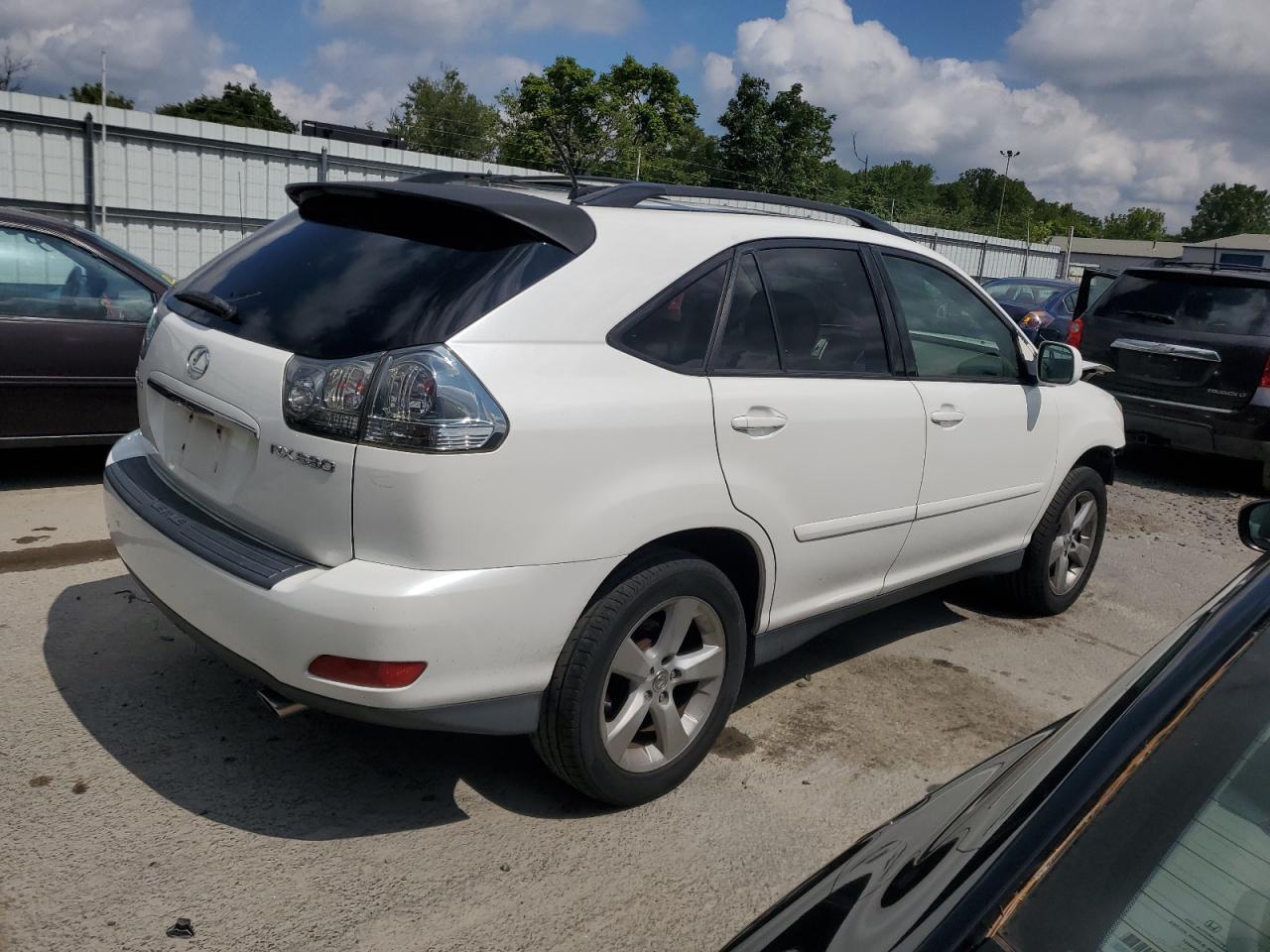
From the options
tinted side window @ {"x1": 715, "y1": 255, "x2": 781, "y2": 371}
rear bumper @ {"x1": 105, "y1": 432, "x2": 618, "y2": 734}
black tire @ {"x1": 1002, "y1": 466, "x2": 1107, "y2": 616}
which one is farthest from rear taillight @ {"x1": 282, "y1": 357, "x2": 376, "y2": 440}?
black tire @ {"x1": 1002, "y1": 466, "x2": 1107, "y2": 616}

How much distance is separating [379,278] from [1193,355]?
296 inches

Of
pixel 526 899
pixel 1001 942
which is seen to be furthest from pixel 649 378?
pixel 1001 942

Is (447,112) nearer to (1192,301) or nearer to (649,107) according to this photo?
(649,107)

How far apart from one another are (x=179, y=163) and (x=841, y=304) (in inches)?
497

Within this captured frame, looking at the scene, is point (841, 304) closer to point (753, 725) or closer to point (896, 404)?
point (896, 404)

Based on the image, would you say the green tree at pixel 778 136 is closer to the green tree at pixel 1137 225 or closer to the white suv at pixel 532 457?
the white suv at pixel 532 457

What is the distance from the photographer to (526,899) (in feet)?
8.73

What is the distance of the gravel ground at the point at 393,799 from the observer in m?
2.55

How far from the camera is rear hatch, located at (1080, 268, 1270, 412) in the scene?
26.7 feet

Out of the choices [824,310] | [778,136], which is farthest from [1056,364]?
[778,136]

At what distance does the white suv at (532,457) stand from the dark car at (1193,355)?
5.56 m

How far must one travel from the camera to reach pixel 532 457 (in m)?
2.55

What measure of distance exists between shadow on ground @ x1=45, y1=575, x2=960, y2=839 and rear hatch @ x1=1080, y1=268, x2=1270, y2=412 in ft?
19.7

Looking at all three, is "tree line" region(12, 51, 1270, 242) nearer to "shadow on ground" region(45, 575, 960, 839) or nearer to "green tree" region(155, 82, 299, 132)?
"green tree" region(155, 82, 299, 132)
